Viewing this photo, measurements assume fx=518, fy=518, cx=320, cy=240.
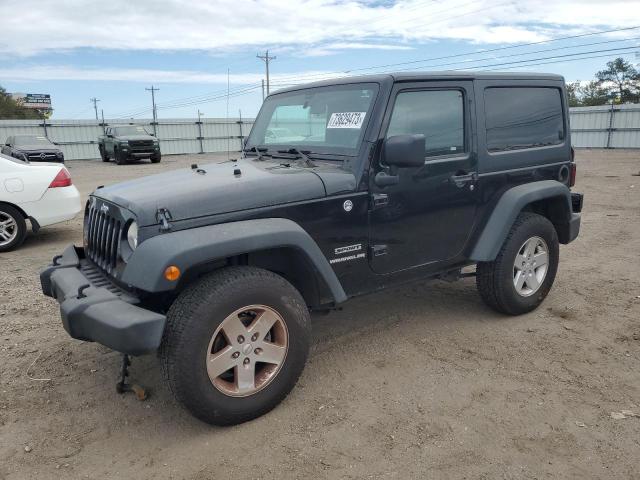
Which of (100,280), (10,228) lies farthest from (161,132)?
(100,280)

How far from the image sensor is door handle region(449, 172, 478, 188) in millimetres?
3838

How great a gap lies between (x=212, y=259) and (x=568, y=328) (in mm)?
3048

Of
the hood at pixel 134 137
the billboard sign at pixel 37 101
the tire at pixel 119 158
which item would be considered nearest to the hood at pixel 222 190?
the hood at pixel 134 137

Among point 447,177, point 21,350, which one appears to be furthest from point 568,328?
point 21,350

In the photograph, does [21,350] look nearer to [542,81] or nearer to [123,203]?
[123,203]

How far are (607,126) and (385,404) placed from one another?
2749cm

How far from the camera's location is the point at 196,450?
2.78m

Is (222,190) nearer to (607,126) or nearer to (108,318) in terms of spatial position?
(108,318)

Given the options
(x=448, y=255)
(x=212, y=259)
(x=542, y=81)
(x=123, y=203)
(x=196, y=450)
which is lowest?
(x=196, y=450)

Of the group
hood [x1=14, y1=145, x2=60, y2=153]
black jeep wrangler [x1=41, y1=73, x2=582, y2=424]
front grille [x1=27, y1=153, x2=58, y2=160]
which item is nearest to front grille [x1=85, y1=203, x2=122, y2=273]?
black jeep wrangler [x1=41, y1=73, x2=582, y2=424]

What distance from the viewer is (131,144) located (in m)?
22.6

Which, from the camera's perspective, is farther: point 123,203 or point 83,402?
point 83,402

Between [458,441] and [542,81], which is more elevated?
[542,81]

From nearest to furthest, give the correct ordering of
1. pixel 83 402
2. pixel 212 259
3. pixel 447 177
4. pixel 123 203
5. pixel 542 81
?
pixel 212 259 < pixel 123 203 < pixel 83 402 < pixel 447 177 < pixel 542 81
